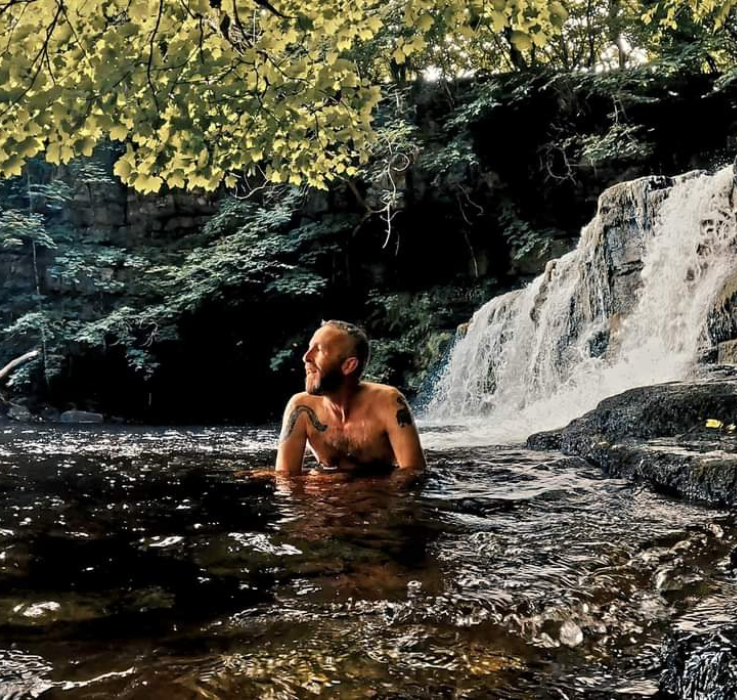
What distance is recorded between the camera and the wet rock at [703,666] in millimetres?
1185

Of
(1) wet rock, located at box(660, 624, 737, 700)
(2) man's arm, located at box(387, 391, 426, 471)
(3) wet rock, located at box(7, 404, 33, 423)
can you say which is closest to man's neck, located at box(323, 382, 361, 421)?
(2) man's arm, located at box(387, 391, 426, 471)

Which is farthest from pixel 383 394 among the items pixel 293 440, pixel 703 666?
pixel 703 666

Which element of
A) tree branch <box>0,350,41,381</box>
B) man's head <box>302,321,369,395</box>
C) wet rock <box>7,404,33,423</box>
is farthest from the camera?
wet rock <box>7,404,33,423</box>

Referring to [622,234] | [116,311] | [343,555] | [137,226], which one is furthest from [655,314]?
[137,226]

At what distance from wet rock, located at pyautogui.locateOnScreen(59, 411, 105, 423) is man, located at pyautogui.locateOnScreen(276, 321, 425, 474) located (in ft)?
42.3

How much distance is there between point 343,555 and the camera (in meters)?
2.24

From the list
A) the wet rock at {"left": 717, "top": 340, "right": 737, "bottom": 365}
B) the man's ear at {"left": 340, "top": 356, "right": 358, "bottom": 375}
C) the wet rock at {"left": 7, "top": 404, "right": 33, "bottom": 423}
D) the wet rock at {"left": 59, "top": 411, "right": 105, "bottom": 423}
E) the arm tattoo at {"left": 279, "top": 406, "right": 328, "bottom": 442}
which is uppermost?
the man's ear at {"left": 340, "top": 356, "right": 358, "bottom": 375}

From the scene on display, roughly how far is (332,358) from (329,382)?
14 cm

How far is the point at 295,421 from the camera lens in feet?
13.4

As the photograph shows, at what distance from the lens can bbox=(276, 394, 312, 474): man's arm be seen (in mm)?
4062

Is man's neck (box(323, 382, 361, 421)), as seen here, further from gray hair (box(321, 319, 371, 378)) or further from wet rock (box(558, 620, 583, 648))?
wet rock (box(558, 620, 583, 648))

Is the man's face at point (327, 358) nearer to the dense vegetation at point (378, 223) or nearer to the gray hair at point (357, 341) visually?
the gray hair at point (357, 341)

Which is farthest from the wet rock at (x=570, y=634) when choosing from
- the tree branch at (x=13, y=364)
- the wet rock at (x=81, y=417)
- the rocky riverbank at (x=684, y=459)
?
the wet rock at (x=81, y=417)

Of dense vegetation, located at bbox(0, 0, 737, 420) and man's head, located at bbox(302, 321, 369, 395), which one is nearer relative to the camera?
man's head, located at bbox(302, 321, 369, 395)
